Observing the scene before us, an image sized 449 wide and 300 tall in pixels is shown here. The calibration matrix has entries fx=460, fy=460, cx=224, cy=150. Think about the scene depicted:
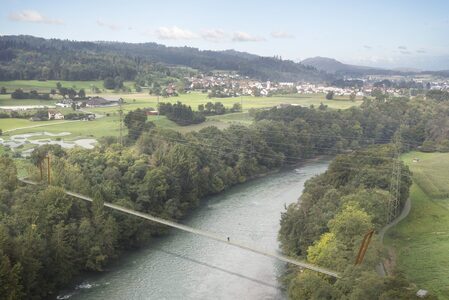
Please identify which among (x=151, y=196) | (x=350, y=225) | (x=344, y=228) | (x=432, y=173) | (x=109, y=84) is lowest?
(x=151, y=196)

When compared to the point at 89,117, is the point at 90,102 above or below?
above

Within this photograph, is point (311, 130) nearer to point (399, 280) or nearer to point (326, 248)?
point (326, 248)

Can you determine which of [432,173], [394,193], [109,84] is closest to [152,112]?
[109,84]

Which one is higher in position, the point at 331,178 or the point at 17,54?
the point at 17,54

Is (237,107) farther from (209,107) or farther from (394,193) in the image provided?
(394,193)

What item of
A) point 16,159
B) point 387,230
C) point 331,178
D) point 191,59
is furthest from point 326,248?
point 191,59

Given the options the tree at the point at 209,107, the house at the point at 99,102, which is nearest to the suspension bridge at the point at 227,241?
the house at the point at 99,102

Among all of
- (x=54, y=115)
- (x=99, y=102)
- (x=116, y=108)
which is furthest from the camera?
(x=99, y=102)
